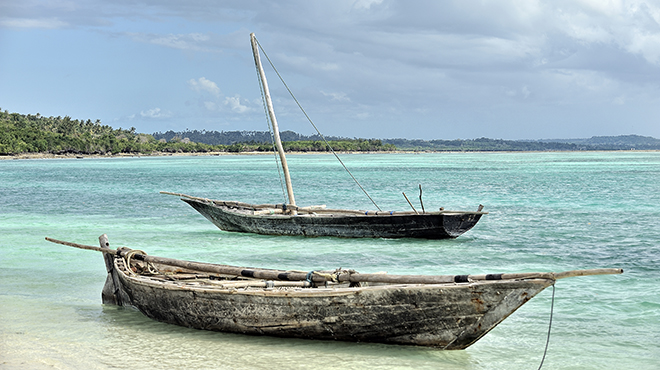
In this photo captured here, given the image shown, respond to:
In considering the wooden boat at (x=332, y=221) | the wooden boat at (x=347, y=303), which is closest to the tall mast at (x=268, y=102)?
the wooden boat at (x=332, y=221)

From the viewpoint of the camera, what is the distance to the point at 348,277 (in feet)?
22.3

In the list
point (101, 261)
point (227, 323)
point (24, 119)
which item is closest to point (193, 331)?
point (227, 323)

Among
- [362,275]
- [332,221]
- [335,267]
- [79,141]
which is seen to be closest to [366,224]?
[332,221]

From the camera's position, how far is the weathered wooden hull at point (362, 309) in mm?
5977

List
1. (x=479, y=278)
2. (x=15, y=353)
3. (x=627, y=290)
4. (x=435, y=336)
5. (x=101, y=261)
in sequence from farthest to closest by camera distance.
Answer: (x=101, y=261) → (x=627, y=290) → (x=15, y=353) → (x=435, y=336) → (x=479, y=278)

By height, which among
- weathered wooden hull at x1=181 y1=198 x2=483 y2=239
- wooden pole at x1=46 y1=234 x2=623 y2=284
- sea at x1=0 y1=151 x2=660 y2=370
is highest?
wooden pole at x1=46 y1=234 x2=623 y2=284

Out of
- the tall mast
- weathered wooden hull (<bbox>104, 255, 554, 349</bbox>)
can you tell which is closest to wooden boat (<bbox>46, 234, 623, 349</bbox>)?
weathered wooden hull (<bbox>104, 255, 554, 349</bbox>)

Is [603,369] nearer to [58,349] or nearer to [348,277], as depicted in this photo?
[348,277]

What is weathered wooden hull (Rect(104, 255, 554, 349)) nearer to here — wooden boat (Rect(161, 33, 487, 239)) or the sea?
the sea

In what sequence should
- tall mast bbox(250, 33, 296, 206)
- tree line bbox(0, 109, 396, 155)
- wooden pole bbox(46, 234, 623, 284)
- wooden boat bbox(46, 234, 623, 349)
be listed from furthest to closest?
tree line bbox(0, 109, 396, 155) < tall mast bbox(250, 33, 296, 206) < wooden boat bbox(46, 234, 623, 349) < wooden pole bbox(46, 234, 623, 284)

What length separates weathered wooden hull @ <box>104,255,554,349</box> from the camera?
19.6ft

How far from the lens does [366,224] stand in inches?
599

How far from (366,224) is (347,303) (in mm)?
8814

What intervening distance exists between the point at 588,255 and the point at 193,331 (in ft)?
33.5
